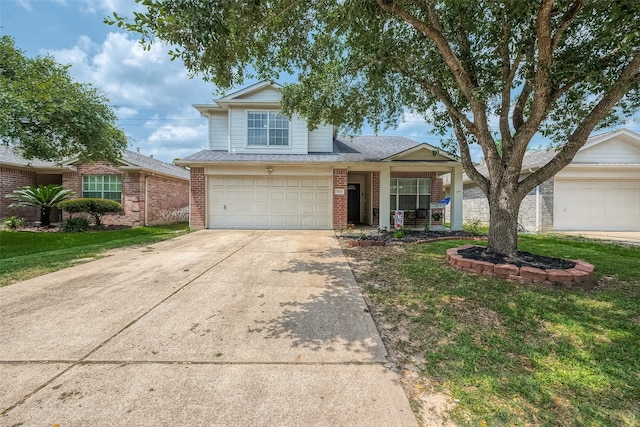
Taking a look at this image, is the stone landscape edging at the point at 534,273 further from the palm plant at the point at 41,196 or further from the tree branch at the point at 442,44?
the palm plant at the point at 41,196

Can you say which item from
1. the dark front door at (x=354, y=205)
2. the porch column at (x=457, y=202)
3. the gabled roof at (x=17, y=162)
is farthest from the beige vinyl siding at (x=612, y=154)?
the gabled roof at (x=17, y=162)

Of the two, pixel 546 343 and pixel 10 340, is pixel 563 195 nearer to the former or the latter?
pixel 546 343

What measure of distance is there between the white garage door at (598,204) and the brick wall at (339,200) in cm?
941

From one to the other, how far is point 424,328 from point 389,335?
1.40ft

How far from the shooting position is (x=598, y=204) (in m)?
12.4

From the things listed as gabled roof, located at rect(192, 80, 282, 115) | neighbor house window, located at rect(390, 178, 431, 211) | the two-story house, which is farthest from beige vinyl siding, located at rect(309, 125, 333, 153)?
neighbor house window, located at rect(390, 178, 431, 211)

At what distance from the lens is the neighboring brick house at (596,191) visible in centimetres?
1212

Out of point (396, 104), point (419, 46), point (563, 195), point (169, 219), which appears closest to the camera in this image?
point (419, 46)

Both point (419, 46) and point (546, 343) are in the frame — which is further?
point (419, 46)

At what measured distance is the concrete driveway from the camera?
1.85 metres

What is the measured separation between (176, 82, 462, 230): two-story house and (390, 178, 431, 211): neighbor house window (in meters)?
0.18

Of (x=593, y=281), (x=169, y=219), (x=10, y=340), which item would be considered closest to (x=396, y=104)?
(x=593, y=281)

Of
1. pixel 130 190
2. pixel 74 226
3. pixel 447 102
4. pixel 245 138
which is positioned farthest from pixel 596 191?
pixel 74 226

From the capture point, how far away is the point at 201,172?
11.4 m
